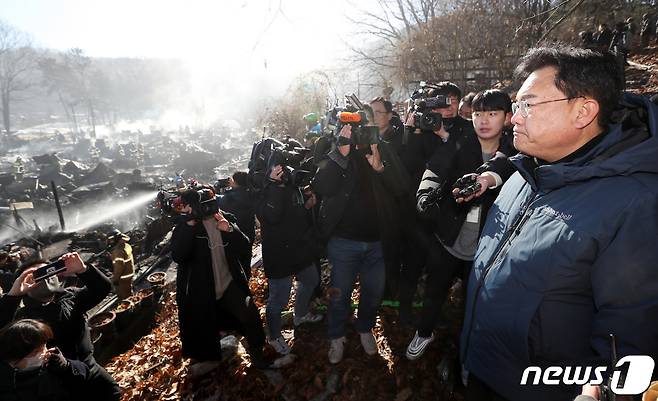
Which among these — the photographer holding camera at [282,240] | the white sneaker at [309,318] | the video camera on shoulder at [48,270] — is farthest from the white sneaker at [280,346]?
the video camera on shoulder at [48,270]

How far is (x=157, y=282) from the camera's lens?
6773mm

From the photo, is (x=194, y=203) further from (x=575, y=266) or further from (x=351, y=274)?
(x=575, y=266)

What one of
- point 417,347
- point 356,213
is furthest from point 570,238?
point 417,347

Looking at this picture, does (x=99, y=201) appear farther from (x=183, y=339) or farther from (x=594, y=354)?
(x=594, y=354)

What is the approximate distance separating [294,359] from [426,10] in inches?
847

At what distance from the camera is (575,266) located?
1.47 m

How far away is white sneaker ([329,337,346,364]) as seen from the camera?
3.59 meters

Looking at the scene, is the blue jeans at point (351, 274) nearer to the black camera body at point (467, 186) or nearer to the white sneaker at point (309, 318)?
the white sneaker at point (309, 318)

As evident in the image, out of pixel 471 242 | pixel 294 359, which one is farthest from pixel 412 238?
pixel 294 359

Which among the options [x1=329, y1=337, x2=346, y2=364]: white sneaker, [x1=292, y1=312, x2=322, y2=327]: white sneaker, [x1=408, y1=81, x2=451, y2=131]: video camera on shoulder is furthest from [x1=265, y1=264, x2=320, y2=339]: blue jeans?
[x1=408, y1=81, x2=451, y2=131]: video camera on shoulder

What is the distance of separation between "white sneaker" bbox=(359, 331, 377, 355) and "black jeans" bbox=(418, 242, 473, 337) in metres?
0.53

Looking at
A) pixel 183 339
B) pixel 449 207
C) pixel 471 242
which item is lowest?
pixel 183 339

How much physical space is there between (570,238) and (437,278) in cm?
191

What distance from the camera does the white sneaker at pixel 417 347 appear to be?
11.2ft
